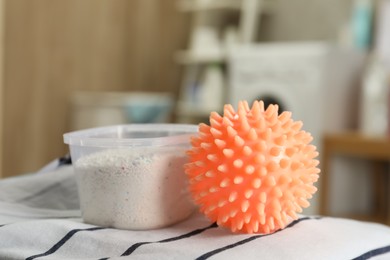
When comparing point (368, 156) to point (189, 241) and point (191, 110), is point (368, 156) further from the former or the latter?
point (189, 241)

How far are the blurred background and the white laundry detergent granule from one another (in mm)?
2149

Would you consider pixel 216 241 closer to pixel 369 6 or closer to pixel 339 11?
pixel 369 6

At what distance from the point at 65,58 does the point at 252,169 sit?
3.13 m

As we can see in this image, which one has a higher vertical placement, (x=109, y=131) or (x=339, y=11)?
(x=339, y=11)

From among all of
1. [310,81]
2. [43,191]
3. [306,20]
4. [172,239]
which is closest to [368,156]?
[310,81]

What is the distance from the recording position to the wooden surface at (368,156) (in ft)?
9.16

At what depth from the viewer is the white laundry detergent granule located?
77cm

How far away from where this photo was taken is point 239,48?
3629 millimetres

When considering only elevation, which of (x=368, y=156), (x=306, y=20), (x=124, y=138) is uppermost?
(x=306, y=20)

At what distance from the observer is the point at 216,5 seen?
3.79 metres

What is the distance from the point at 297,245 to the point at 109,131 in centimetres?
36

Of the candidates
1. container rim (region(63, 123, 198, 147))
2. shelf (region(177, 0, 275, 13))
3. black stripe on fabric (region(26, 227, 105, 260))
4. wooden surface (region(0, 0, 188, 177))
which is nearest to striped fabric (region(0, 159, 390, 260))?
black stripe on fabric (region(26, 227, 105, 260))

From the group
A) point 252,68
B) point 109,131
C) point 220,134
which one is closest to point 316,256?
point 220,134

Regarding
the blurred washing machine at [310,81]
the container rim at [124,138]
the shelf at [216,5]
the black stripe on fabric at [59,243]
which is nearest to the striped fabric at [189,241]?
the black stripe on fabric at [59,243]
